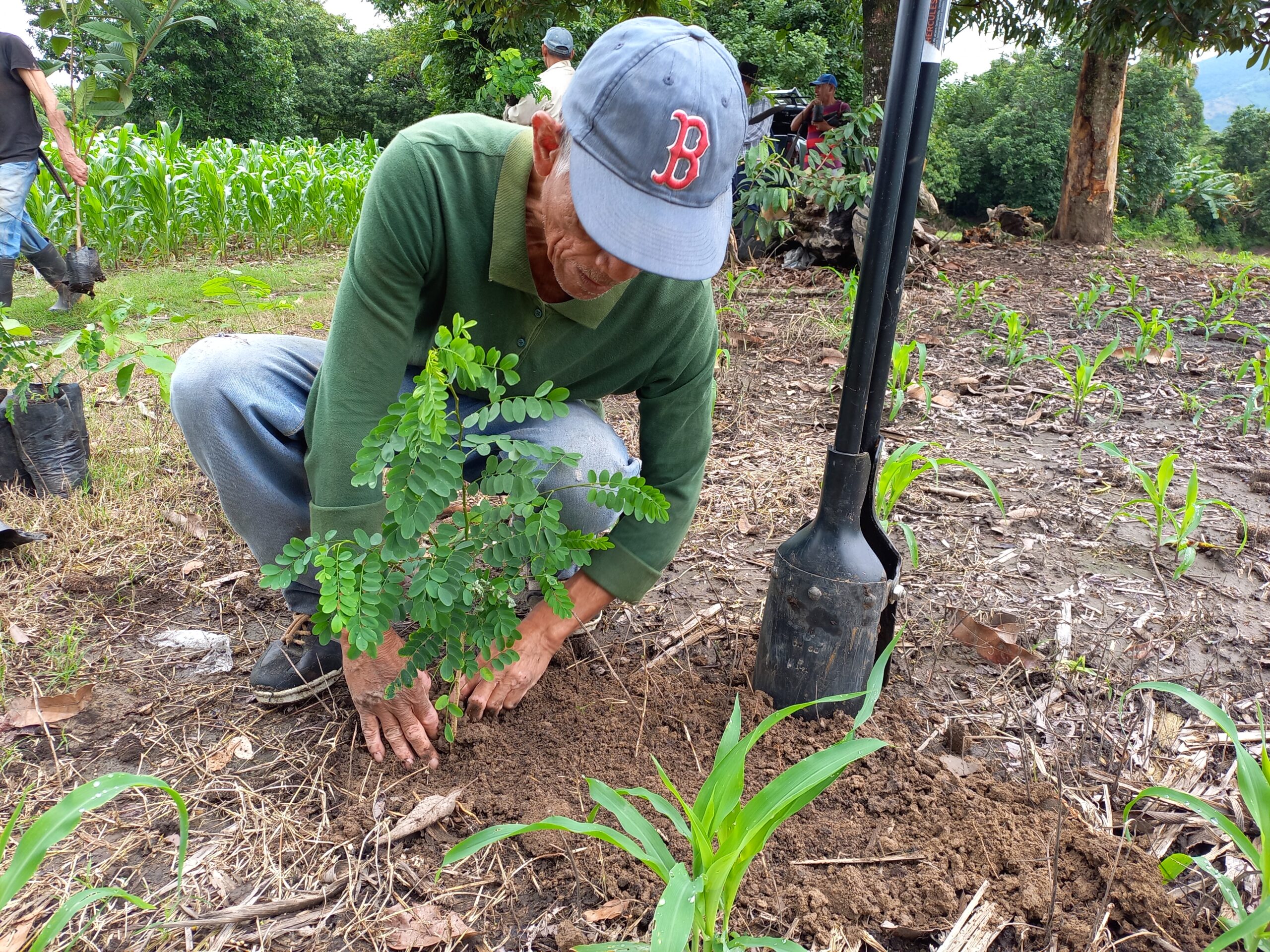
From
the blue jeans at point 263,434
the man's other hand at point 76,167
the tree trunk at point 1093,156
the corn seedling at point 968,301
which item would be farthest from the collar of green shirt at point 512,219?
the tree trunk at point 1093,156

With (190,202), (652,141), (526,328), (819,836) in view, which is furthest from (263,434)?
(190,202)

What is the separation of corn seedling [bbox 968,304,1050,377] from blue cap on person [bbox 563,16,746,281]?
10.3 ft

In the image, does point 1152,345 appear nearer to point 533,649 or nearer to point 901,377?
point 901,377

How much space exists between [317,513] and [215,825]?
23.0 inches

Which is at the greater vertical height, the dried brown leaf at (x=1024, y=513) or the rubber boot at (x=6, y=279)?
the rubber boot at (x=6, y=279)

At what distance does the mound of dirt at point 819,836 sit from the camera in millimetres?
1261

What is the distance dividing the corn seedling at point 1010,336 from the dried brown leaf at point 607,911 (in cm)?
339

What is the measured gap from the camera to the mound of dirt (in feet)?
4.14

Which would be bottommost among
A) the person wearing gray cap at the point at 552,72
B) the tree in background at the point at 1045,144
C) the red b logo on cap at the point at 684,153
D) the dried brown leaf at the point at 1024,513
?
the dried brown leaf at the point at 1024,513

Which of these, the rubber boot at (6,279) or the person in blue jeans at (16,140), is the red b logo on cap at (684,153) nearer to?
the person in blue jeans at (16,140)

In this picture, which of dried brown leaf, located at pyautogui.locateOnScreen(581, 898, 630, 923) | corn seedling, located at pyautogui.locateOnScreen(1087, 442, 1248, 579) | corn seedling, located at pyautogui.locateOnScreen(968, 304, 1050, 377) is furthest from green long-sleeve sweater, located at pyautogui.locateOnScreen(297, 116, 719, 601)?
corn seedling, located at pyautogui.locateOnScreen(968, 304, 1050, 377)

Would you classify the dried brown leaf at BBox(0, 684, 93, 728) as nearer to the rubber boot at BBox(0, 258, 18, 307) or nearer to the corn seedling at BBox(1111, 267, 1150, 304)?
the rubber boot at BBox(0, 258, 18, 307)

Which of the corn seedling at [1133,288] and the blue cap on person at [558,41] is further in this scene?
the blue cap on person at [558,41]

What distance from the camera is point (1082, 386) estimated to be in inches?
131
